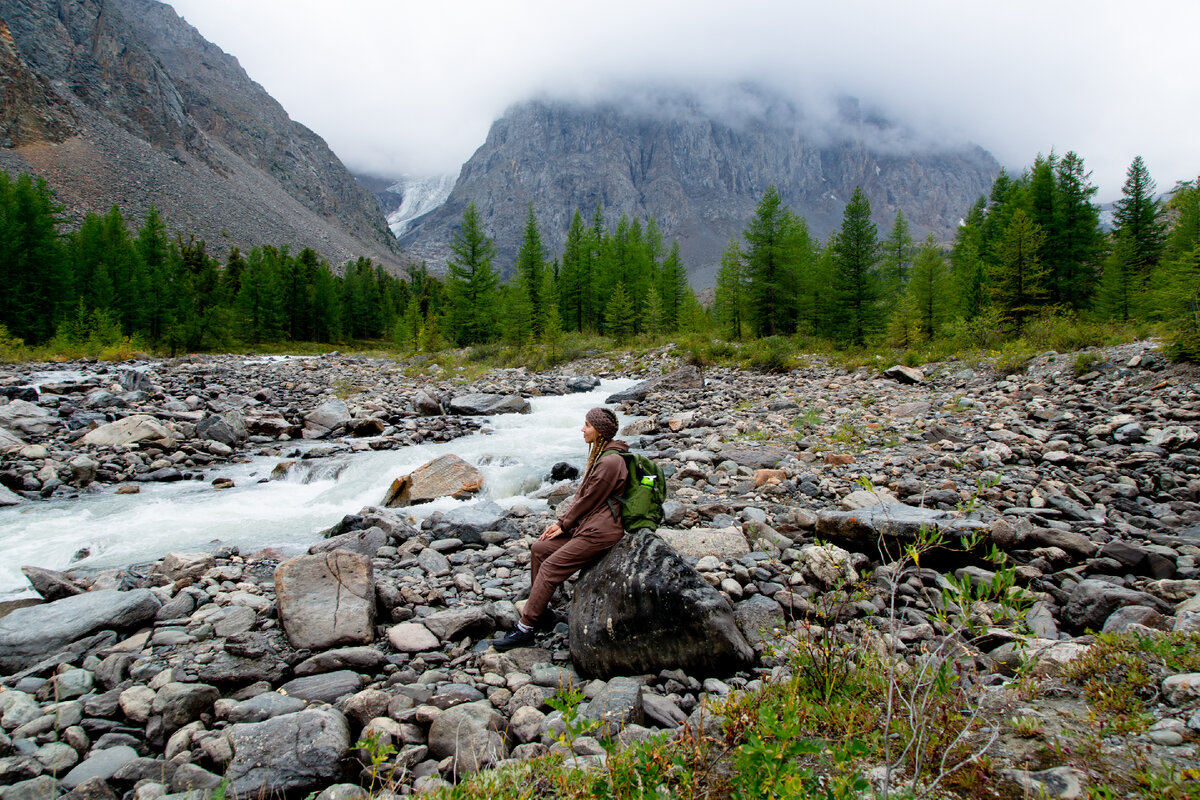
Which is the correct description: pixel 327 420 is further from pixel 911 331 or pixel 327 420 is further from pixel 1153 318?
pixel 1153 318

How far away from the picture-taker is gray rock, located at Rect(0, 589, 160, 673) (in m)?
4.26

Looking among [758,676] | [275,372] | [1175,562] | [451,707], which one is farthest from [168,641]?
[275,372]

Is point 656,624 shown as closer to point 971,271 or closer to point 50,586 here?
point 50,586

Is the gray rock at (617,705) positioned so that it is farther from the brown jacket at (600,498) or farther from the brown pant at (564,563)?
the brown jacket at (600,498)

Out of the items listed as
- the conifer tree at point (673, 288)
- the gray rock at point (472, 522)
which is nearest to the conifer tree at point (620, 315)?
the conifer tree at point (673, 288)

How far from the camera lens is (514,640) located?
4559 millimetres

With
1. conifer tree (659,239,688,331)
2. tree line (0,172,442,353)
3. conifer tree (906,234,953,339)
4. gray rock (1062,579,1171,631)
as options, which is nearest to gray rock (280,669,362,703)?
gray rock (1062,579,1171,631)

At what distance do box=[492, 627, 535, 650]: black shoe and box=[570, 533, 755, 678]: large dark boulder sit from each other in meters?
0.58

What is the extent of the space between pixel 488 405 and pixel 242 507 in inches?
376

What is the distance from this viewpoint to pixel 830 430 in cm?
1077

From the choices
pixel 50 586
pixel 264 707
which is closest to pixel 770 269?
pixel 264 707

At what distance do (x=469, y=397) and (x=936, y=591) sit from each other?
16.4 metres

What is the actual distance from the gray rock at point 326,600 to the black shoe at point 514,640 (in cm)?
119

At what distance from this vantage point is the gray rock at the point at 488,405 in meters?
17.7
